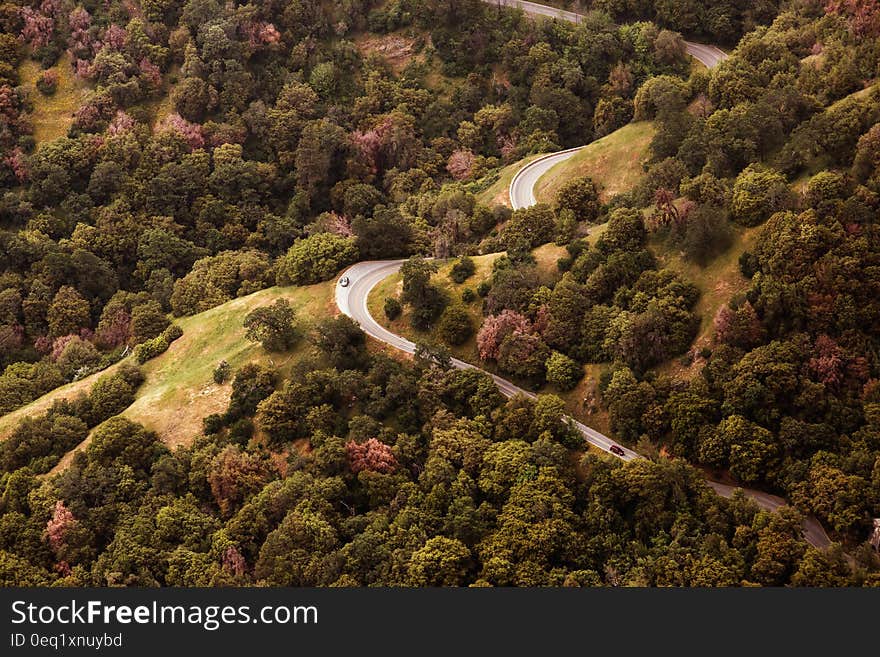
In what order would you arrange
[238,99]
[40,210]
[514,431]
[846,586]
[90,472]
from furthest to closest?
[238,99] < [40,210] < [90,472] < [514,431] < [846,586]

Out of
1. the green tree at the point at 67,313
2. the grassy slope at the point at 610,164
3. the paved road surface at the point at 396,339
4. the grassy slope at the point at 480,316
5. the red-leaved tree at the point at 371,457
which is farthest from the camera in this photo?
the green tree at the point at 67,313

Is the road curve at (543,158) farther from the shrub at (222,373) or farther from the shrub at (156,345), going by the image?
the shrub at (156,345)

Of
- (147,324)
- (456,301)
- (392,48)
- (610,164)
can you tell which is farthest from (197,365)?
(392,48)

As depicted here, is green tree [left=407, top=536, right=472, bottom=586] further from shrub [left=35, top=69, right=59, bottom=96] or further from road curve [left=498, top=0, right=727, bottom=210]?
shrub [left=35, top=69, right=59, bottom=96]

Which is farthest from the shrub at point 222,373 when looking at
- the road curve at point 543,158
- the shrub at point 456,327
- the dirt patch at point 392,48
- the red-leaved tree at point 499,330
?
the dirt patch at point 392,48

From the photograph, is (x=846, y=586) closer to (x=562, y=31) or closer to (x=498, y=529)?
(x=498, y=529)

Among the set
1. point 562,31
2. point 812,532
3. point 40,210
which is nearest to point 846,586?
point 812,532
